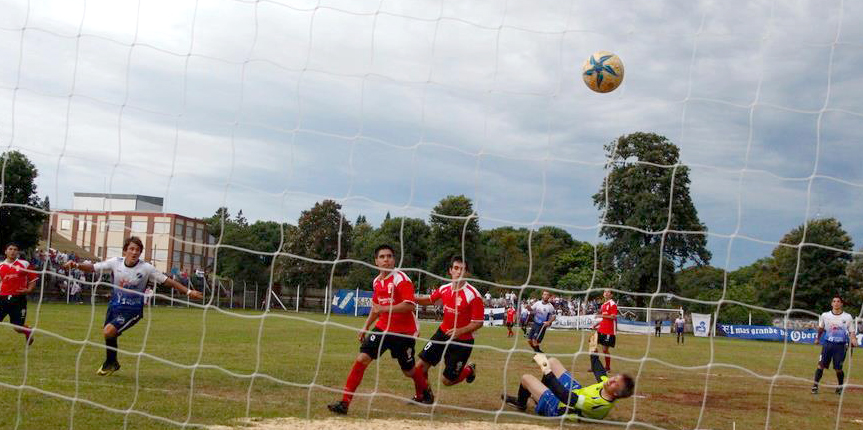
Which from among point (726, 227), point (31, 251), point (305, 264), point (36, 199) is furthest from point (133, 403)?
point (305, 264)

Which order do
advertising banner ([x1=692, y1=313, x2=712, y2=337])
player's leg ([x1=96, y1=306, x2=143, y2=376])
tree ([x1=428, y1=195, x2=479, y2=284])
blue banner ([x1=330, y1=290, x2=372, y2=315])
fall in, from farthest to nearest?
blue banner ([x1=330, y1=290, x2=372, y2=315]) → advertising banner ([x1=692, y1=313, x2=712, y2=337]) → player's leg ([x1=96, y1=306, x2=143, y2=376]) → tree ([x1=428, y1=195, x2=479, y2=284])

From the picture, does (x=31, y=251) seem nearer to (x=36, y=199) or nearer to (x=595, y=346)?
(x=36, y=199)

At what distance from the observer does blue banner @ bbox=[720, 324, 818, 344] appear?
43.8 meters

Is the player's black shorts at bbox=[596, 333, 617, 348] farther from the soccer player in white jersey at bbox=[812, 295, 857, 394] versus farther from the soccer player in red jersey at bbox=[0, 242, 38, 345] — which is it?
the soccer player in red jersey at bbox=[0, 242, 38, 345]

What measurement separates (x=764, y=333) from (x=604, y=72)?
4127cm

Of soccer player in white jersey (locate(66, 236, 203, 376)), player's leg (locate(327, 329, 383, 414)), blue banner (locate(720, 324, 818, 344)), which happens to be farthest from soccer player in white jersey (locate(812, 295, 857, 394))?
blue banner (locate(720, 324, 818, 344))

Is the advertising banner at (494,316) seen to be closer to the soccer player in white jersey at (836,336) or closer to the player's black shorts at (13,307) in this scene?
the soccer player in white jersey at (836,336)

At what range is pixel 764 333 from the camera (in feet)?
147

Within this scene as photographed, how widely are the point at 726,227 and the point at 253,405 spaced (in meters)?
4.83

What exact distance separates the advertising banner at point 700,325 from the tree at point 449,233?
32.2 meters

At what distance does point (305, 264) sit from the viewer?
46.8 m

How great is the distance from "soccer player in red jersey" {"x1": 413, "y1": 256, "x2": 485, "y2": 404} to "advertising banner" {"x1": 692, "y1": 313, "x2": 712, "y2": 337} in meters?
38.3

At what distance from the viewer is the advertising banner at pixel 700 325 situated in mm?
44188

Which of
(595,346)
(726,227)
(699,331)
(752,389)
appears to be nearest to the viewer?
(726,227)
